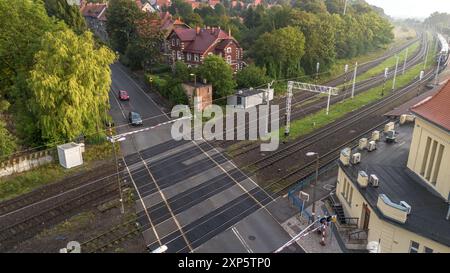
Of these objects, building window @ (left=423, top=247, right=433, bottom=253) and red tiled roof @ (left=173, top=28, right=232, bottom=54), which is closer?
building window @ (left=423, top=247, right=433, bottom=253)

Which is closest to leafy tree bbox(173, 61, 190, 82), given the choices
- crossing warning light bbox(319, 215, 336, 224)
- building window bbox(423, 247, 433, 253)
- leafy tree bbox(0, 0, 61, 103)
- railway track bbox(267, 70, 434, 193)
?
leafy tree bbox(0, 0, 61, 103)

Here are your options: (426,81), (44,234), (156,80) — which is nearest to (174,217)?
(44,234)

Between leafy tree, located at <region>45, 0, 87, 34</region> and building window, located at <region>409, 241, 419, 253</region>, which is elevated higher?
leafy tree, located at <region>45, 0, 87, 34</region>

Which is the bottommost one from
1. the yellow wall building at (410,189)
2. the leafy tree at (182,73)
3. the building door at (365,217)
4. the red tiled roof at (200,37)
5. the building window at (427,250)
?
the building door at (365,217)

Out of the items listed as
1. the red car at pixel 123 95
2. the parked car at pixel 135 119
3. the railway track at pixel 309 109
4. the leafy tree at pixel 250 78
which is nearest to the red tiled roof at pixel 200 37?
the leafy tree at pixel 250 78

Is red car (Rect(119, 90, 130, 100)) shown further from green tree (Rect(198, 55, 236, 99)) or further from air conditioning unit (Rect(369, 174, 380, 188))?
air conditioning unit (Rect(369, 174, 380, 188))

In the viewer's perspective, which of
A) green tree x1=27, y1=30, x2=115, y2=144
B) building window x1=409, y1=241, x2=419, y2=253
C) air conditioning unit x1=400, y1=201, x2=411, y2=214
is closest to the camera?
building window x1=409, y1=241, x2=419, y2=253

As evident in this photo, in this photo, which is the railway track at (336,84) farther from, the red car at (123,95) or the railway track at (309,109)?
the red car at (123,95)
